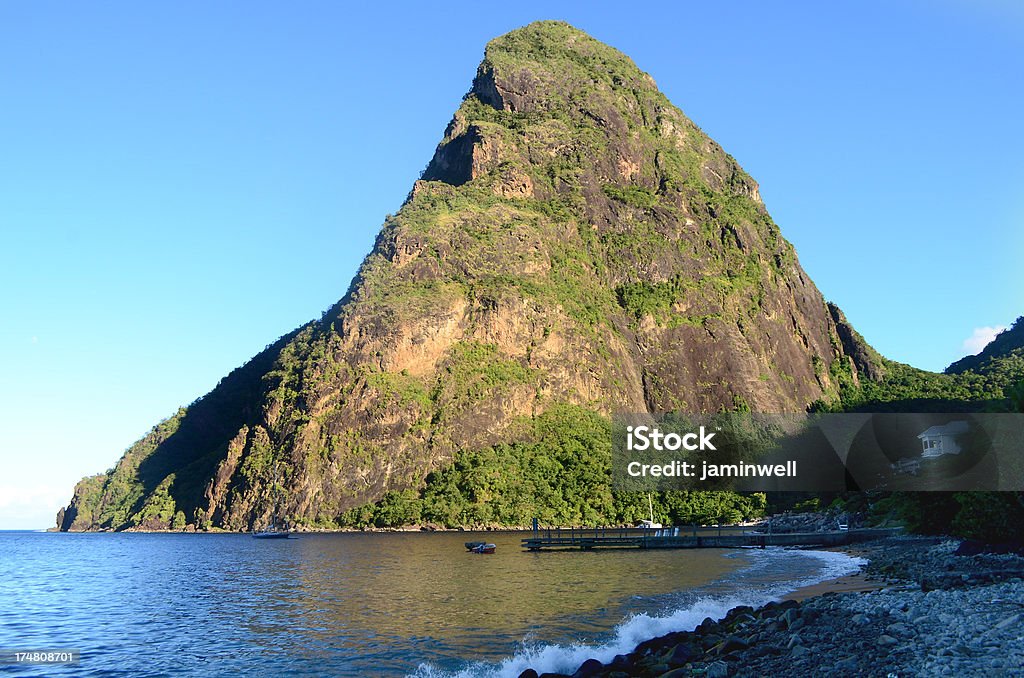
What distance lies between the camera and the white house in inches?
3533

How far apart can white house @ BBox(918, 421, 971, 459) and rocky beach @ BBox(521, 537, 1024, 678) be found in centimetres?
6283

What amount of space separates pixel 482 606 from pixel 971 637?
1137 inches

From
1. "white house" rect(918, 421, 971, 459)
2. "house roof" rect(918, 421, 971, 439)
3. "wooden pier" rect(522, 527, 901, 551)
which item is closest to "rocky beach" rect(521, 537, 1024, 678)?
"wooden pier" rect(522, 527, 901, 551)

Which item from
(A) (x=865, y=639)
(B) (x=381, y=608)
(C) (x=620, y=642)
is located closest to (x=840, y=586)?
(C) (x=620, y=642)

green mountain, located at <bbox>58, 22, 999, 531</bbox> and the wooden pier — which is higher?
green mountain, located at <bbox>58, 22, 999, 531</bbox>

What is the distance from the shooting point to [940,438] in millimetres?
96000

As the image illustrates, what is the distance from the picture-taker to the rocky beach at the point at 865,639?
19312mm

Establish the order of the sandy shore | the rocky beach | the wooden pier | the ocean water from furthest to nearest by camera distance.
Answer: the wooden pier
the sandy shore
the ocean water
the rocky beach

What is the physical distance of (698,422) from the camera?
185 meters

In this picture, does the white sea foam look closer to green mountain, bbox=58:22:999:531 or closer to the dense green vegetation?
the dense green vegetation


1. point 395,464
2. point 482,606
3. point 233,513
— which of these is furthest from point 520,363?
point 482,606

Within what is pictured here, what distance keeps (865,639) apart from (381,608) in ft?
98.5

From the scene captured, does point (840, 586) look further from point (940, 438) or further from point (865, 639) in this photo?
point (940, 438)

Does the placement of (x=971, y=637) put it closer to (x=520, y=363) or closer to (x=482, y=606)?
(x=482, y=606)
